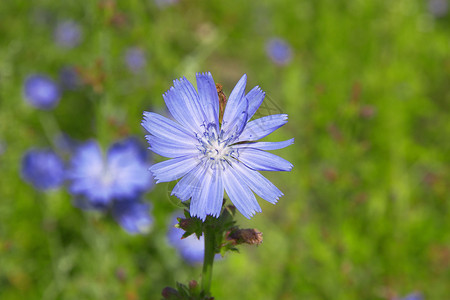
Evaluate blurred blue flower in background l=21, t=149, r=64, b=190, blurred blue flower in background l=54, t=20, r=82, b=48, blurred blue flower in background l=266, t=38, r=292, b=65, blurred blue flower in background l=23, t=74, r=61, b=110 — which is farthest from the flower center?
blurred blue flower in background l=266, t=38, r=292, b=65

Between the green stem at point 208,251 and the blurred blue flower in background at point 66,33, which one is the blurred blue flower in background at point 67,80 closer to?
the blurred blue flower in background at point 66,33

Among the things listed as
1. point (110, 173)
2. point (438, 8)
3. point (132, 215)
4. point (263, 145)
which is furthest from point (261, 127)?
point (438, 8)

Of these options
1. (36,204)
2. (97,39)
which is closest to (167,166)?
(97,39)

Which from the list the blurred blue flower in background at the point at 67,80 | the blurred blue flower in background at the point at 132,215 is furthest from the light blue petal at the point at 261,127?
the blurred blue flower in background at the point at 67,80

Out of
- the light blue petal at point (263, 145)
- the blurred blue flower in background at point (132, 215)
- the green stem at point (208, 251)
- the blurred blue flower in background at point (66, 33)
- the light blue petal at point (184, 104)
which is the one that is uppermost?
the blurred blue flower in background at point (66, 33)

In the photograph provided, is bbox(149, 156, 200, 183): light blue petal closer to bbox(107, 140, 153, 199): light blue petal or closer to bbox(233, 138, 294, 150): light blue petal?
bbox(233, 138, 294, 150): light blue petal

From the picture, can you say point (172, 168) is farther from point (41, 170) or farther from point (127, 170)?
point (41, 170)

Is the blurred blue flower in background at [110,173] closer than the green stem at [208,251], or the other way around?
the green stem at [208,251]
